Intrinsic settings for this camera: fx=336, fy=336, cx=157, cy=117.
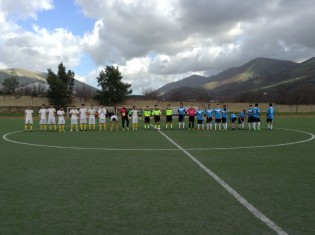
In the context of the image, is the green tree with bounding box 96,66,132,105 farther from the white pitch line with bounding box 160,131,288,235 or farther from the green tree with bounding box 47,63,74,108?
the white pitch line with bounding box 160,131,288,235

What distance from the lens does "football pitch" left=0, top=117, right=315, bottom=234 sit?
193 inches

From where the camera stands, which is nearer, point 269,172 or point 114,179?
point 114,179

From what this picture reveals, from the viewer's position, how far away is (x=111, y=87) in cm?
6034

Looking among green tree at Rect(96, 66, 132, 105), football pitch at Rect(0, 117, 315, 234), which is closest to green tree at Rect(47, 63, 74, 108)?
green tree at Rect(96, 66, 132, 105)

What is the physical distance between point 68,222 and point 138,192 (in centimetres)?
187

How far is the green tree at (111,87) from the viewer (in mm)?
60062

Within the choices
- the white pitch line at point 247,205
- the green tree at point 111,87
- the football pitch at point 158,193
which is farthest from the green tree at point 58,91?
the white pitch line at point 247,205

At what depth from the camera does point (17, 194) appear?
6535 mm

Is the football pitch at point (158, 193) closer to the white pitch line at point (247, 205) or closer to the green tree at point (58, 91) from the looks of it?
the white pitch line at point (247, 205)

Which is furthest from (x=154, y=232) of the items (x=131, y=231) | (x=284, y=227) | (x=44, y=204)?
(x=44, y=204)

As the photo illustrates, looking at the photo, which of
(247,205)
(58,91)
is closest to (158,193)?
(247,205)

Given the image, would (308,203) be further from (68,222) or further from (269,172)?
(68,222)

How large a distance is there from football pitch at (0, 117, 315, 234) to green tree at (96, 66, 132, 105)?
49.0 meters

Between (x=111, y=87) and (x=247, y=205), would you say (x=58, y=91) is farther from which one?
(x=247, y=205)
